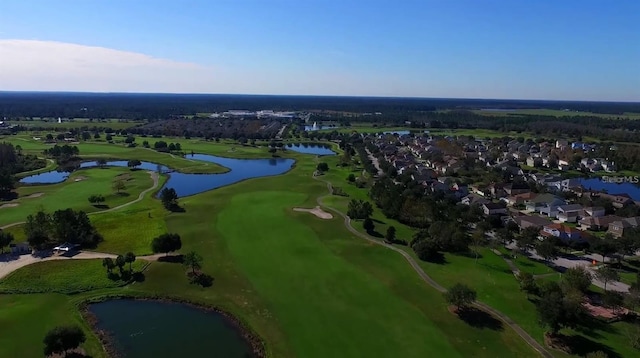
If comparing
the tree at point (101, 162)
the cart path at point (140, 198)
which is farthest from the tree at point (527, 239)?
the tree at point (101, 162)

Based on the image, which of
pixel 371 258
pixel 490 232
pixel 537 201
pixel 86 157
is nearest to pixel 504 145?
pixel 537 201

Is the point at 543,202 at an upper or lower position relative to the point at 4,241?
lower

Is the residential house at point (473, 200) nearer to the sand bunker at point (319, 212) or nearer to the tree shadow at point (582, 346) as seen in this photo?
the sand bunker at point (319, 212)

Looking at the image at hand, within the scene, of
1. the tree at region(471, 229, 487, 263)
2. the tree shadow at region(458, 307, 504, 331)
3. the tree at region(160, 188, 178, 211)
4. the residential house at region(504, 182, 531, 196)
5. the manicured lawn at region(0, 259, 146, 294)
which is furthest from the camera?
the residential house at region(504, 182, 531, 196)

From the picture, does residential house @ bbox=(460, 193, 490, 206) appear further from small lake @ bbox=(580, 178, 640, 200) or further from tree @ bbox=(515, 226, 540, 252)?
small lake @ bbox=(580, 178, 640, 200)

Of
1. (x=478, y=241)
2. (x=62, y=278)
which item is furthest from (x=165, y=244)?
(x=478, y=241)

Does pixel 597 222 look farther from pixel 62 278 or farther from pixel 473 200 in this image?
pixel 62 278

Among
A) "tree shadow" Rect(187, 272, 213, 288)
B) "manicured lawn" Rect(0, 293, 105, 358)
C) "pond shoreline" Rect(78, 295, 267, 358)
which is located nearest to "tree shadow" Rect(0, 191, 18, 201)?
"manicured lawn" Rect(0, 293, 105, 358)
